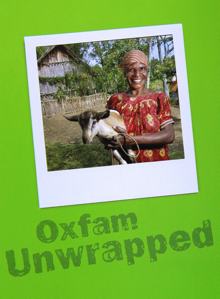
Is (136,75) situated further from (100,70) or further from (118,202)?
(118,202)

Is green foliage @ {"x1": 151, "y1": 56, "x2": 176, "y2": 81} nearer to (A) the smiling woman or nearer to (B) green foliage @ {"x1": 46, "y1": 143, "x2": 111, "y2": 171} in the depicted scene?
(A) the smiling woman

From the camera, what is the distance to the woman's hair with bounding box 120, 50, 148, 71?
0.68 m

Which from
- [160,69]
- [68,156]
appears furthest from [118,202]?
[160,69]

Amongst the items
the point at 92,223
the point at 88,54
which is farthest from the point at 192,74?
the point at 92,223

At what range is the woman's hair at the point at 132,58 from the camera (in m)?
0.68

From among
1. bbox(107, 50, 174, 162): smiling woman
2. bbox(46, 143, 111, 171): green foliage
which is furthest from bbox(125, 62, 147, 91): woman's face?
bbox(46, 143, 111, 171): green foliage

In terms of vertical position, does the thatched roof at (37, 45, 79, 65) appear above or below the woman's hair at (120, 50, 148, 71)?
above

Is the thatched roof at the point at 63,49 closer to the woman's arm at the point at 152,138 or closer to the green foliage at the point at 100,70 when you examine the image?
the green foliage at the point at 100,70

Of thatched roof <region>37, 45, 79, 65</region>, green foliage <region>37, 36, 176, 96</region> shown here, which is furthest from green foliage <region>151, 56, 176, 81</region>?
thatched roof <region>37, 45, 79, 65</region>

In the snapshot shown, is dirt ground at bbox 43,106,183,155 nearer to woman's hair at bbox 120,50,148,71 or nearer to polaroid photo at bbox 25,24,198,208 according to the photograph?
polaroid photo at bbox 25,24,198,208

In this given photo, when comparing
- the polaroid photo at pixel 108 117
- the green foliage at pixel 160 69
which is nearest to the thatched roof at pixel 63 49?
the polaroid photo at pixel 108 117

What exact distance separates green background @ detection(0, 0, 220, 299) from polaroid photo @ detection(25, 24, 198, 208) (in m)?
0.01

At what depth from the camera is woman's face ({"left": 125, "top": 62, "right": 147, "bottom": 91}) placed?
0.68m

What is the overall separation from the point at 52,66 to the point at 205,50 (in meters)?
0.22
